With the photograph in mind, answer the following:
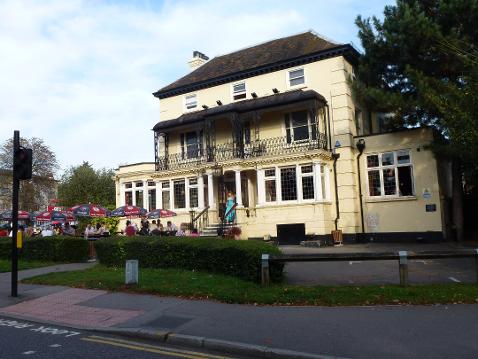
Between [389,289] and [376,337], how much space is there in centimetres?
299

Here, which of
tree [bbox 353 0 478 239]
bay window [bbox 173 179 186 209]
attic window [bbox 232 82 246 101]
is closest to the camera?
tree [bbox 353 0 478 239]

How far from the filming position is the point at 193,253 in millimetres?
12758

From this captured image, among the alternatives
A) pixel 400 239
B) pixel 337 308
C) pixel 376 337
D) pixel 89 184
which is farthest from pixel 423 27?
pixel 89 184

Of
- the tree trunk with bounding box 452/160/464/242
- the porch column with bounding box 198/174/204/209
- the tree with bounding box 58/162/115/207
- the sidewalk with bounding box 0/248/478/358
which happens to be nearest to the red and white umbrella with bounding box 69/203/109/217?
the porch column with bounding box 198/174/204/209

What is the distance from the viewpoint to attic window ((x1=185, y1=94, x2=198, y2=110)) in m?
29.2

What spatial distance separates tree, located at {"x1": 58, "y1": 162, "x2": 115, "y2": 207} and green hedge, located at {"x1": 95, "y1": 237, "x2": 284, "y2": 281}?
35.5 m

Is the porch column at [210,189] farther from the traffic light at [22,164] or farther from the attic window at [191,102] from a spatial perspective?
the traffic light at [22,164]

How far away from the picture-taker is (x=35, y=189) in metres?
48.7

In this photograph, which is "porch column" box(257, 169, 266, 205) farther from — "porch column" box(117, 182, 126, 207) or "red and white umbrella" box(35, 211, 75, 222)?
"porch column" box(117, 182, 126, 207)

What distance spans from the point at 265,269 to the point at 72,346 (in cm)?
468

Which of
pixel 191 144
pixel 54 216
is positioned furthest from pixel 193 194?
pixel 54 216

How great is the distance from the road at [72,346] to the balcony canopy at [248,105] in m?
17.8

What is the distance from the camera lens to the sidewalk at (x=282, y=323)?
640 cm

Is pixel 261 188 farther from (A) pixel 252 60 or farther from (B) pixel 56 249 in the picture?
(B) pixel 56 249
